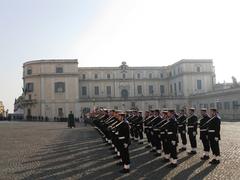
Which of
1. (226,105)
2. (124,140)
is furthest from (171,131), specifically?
(226,105)

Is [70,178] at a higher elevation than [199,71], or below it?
below

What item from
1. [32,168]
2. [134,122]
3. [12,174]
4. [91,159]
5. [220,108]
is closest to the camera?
[12,174]

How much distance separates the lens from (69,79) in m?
72.2

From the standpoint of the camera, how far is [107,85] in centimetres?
8200

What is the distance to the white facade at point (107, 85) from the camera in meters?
71.3

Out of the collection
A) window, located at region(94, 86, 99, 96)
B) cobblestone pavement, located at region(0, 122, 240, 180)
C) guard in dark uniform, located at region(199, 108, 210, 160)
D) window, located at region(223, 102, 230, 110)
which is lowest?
cobblestone pavement, located at region(0, 122, 240, 180)

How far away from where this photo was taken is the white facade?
2808 inches

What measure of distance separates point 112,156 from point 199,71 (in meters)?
63.3

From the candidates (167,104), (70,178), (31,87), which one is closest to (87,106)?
(31,87)

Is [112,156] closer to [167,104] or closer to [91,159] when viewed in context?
[91,159]

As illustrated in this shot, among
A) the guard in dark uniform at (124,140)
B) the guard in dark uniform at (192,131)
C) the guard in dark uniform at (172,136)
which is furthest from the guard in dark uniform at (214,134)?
the guard in dark uniform at (124,140)

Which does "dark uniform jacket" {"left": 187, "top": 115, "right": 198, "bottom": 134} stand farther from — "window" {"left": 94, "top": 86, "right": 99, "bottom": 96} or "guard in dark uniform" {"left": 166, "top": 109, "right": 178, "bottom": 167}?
"window" {"left": 94, "top": 86, "right": 99, "bottom": 96}

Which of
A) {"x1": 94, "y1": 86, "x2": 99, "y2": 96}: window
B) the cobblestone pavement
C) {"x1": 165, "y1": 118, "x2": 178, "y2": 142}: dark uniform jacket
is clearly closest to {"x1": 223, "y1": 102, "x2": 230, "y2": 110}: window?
{"x1": 94, "y1": 86, "x2": 99, "y2": 96}: window

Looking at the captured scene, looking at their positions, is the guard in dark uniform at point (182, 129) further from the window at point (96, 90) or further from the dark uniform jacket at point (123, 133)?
the window at point (96, 90)
